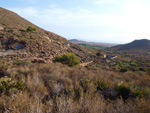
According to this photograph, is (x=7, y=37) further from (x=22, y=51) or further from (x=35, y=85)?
(x=35, y=85)

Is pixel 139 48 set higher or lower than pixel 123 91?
higher

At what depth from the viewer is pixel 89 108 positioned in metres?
2.11

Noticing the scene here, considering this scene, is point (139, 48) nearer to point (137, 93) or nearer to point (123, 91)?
point (123, 91)

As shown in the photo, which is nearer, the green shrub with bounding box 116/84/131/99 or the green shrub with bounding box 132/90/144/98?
the green shrub with bounding box 132/90/144/98

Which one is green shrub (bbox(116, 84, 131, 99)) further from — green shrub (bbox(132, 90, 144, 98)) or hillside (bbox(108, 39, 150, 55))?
hillside (bbox(108, 39, 150, 55))

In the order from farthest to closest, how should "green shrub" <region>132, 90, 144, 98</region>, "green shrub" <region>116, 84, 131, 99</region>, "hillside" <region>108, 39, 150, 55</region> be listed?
1. "hillside" <region>108, 39, 150, 55</region>
2. "green shrub" <region>116, 84, 131, 99</region>
3. "green shrub" <region>132, 90, 144, 98</region>

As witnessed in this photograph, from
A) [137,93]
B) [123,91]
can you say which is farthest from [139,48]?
[137,93]

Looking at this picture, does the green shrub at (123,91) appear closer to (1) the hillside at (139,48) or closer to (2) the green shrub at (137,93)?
(2) the green shrub at (137,93)

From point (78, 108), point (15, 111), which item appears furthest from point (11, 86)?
point (78, 108)

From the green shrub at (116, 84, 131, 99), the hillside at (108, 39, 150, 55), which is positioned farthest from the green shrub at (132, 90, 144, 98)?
the hillside at (108, 39, 150, 55)

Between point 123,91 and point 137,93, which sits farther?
point 123,91

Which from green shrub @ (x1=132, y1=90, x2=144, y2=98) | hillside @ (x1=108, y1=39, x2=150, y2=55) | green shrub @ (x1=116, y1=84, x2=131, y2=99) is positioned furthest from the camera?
hillside @ (x1=108, y1=39, x2=150, y2=55)

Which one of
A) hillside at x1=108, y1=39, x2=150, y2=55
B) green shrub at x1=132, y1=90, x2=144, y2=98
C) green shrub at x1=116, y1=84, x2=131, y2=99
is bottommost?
green shrub at x1=116, y1=84, x2=131, y2=99

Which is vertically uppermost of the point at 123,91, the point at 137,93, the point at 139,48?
the point at 139,48
